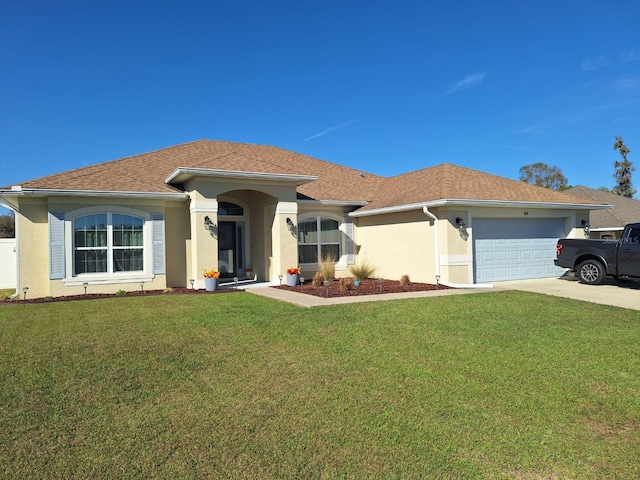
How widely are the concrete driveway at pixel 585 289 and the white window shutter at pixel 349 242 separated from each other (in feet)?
18.9

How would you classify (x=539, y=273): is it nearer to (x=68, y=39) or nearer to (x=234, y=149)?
(x=234, y=149)

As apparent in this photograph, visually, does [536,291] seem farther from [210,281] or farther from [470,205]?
[210,281]

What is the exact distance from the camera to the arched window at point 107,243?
13656 mm

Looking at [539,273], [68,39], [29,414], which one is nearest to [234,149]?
[68,39]

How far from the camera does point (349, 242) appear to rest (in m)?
18.2

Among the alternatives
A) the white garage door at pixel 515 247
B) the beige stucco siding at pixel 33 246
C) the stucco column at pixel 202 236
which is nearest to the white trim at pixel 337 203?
the stucco column at pixel 202 236

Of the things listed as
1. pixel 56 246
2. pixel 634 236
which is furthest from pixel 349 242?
pixel 56 246

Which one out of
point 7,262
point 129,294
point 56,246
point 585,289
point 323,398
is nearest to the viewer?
point 323,398

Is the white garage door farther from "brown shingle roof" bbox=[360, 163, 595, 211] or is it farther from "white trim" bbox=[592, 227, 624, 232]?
"white trim" bbox=[592, 227, 624, 232]

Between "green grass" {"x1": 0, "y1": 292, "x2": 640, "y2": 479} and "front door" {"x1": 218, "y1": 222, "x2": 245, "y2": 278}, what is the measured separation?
8840 mm

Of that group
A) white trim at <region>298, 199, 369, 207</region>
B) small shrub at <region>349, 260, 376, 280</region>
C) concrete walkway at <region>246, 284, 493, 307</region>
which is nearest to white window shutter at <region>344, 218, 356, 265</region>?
small shrub at <region>349, 260, 376, 280</region>

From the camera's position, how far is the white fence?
56.1 ft

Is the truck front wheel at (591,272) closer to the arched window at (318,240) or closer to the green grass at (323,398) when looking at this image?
the green grass at (323,398)

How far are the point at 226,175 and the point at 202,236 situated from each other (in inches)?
84.3
